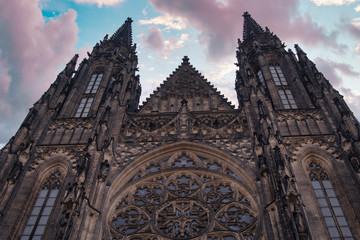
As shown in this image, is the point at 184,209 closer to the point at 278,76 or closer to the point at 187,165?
the point at 187,165

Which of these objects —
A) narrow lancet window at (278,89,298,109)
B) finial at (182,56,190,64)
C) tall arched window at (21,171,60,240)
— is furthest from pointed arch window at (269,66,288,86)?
tall arched window at (21,171,60,240)

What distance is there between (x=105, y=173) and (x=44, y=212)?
9.36 feet

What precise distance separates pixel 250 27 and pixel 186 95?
1329 centimetres

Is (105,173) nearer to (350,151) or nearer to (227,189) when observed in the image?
(227,189)

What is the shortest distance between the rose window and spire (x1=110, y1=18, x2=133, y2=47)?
17.3m

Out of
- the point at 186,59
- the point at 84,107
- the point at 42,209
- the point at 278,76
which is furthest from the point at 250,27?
the point at 42,209

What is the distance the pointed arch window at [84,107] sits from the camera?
21.2 m

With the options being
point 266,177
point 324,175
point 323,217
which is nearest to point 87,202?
point 266,177

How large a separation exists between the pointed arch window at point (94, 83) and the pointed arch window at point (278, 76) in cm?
1151

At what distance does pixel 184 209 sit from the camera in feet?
46.5

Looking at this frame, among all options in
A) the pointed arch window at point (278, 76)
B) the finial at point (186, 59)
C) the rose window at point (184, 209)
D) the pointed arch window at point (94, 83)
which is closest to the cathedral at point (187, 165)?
the rose window at point (184, 209)

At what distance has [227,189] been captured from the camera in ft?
49.9

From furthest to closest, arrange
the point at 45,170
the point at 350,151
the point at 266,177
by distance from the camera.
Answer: the point at 45,170 → the point at 350,151 → the point at 266,177

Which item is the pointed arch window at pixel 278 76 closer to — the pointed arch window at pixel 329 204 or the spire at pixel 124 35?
the pointed arch window at pixel 329 204
